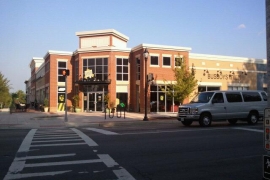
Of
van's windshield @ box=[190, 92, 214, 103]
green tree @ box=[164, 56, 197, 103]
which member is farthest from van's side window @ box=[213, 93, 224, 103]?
green tree @ box=[164, 56, 197, 103]

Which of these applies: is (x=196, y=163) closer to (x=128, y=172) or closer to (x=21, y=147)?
(x=128, y=172)

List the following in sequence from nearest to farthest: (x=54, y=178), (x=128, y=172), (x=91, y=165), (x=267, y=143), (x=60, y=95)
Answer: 1. (x=267, y=143)
2. (x=54, y=178)
3. (x=128, y=172)
4. (x=91, y=165)
5. (x=60, y=95)

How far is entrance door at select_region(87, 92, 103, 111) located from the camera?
33750 mm

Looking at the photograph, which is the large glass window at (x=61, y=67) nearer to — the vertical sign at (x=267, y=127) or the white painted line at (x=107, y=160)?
the white painted line at (x=107, y=160)

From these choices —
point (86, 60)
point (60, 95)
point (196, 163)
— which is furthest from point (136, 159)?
point (60, 95)

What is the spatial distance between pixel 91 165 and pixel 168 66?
26440 mm

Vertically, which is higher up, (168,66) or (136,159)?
(168,66)

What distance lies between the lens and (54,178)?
6199 mm

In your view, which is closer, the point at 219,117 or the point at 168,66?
the point at 219,117

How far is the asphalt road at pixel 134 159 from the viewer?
21.5ft

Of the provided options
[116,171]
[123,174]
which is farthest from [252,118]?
[123,174]

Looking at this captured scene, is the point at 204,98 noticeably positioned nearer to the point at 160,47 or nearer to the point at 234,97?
the point at 234,97

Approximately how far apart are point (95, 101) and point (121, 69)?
473cm

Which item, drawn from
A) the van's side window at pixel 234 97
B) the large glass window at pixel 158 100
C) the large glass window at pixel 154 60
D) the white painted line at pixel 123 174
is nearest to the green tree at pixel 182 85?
→ the large glass window at pixel 158 100
